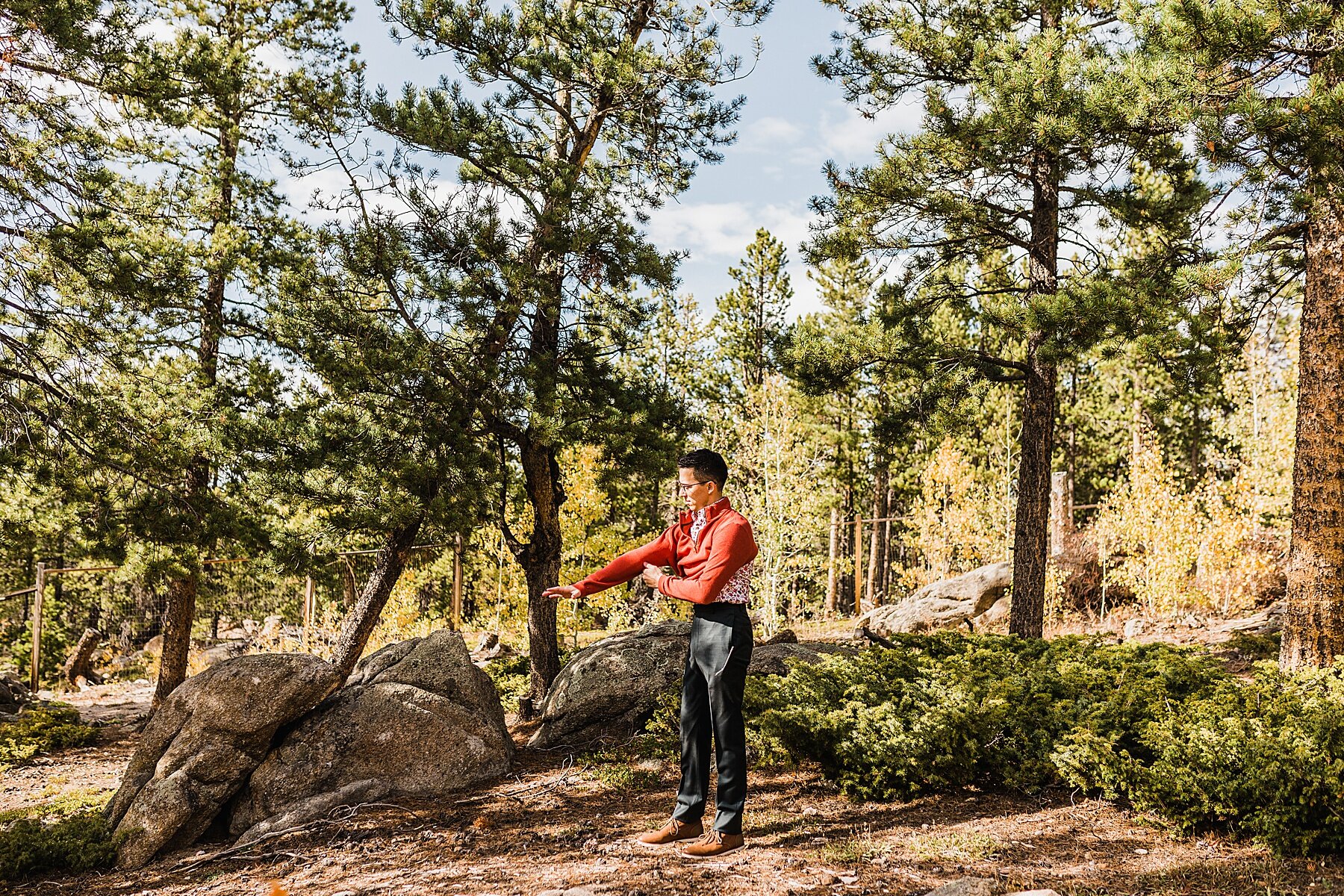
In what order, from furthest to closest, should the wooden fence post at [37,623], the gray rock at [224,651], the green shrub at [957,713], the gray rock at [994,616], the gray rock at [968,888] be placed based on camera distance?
1. the gray rock at [224,651]
2. the gray rock at [994,616]
3. the wooden fence post at [37,623]
4. the green shrub at [957,713]
5. the gray rock at [968,888]

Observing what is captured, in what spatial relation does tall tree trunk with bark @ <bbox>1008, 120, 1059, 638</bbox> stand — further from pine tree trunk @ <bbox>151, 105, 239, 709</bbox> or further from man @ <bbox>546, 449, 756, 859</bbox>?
pine tree trunk @ <bbox>151, 105, 239, 709</bbox>

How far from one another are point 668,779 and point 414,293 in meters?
4.31

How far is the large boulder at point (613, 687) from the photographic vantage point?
6930mm

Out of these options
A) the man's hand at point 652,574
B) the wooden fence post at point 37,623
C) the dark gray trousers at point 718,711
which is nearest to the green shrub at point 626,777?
the dark gray trousers at point 718,711

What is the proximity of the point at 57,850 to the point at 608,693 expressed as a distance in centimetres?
387

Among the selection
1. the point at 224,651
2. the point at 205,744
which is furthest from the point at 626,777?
the point at 224,651

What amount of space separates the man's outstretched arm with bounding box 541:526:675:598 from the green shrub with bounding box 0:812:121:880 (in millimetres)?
3633

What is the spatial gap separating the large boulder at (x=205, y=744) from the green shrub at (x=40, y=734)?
14.3 ft

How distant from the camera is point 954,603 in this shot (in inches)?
540

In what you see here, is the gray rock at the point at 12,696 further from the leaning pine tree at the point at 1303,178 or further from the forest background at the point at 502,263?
the leaning pine tree at the point at 1303,178

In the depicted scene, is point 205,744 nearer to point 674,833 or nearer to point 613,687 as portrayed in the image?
point 613,687

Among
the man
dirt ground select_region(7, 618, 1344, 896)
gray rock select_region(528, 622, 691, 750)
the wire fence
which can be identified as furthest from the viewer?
the wire fence

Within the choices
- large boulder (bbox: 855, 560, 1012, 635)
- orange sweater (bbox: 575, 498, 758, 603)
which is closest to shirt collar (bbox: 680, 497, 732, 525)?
orange sweater (bbox: 575, 498, 758, 603)

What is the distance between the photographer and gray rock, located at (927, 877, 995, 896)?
3293 millimetres
